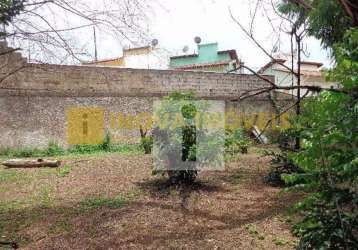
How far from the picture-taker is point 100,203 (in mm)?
5934

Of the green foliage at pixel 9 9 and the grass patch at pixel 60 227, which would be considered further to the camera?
the grass patch at pixel 60 227

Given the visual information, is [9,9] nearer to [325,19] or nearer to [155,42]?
[155,42]

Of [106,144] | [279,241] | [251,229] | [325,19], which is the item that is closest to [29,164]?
[106,144]

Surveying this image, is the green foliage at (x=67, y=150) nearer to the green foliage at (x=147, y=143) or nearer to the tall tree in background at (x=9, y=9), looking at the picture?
the green foliage at (x=147, y=143)

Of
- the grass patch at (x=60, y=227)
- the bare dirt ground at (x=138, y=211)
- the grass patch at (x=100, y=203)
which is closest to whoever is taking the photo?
the bare dirt ground at (x=138, y=211)

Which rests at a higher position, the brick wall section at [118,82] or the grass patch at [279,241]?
the brick wall section at [118,82]

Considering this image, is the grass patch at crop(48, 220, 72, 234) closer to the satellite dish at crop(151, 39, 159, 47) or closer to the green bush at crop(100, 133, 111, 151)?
the satellite dish at crop(151, 39, 159, 47)

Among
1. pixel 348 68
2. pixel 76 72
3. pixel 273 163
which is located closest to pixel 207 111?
pixel 273 163

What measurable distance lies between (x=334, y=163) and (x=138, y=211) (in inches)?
141

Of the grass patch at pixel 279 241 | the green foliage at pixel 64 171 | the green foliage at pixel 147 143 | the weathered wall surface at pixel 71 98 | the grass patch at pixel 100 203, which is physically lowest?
the grass patch at pixel 279 241

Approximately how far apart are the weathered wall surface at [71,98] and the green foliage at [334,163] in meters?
8.61

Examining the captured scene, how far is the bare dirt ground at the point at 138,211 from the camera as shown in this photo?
448 cm

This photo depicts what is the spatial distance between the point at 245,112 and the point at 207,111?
8.22 m

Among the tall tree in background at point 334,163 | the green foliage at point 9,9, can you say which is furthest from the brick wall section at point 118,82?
the tall tree in background at point 334,163
